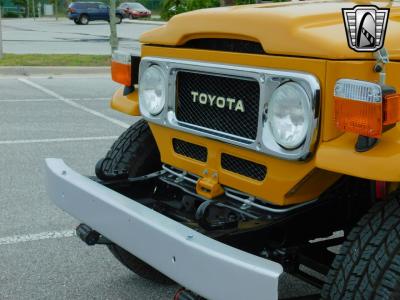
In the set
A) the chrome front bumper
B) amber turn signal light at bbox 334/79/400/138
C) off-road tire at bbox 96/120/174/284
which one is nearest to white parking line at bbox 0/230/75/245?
off-road tire at bbox 96/120/174/284

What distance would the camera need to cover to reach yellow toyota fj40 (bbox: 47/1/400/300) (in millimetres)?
2004

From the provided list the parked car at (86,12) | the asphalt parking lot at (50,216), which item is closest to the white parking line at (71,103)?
the asphalt parking lot at (50,216)

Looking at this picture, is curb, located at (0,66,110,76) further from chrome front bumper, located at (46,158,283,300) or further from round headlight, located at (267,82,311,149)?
round headlight, located at (267,82,311,149)

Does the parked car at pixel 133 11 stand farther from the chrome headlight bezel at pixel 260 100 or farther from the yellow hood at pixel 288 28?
the yellow hood at pixel 288 28

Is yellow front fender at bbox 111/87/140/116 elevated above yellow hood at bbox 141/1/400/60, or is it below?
below

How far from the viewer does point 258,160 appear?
2.47 metres

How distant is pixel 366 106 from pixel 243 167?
716 mm

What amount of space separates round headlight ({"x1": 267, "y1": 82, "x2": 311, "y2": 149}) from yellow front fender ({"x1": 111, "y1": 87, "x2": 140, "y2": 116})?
3.25 feet

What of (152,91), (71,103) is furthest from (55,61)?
(152,91)

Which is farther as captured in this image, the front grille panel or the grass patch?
the grass patch

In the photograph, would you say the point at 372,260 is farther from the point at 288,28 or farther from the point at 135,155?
the point at 135,155

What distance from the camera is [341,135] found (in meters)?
2.15

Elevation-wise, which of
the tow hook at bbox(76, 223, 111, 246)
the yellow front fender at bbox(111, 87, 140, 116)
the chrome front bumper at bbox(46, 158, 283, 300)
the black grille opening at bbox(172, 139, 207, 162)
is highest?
the yellow front fender at bbox(111, 87, 140, 116)

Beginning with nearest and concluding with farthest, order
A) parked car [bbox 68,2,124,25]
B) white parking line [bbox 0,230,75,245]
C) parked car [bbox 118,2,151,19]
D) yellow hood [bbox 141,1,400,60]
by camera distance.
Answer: yellow hood [bbox 141,1,400,60]
white parking line [bbox 0,230,75,245]
parked car [bbox 68,2,124,25]
parked car [bbox 118,2,151,19]
